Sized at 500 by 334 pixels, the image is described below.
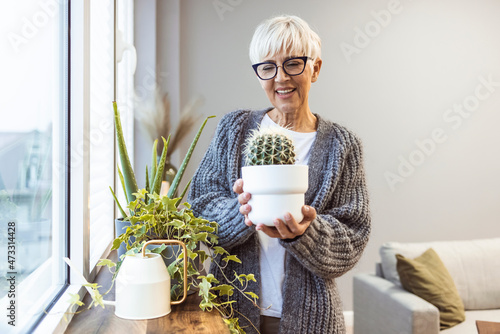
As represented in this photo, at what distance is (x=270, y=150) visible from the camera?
34.7 inches

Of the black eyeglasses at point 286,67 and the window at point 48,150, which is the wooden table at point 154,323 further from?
the black eyeglasses at point 286,67

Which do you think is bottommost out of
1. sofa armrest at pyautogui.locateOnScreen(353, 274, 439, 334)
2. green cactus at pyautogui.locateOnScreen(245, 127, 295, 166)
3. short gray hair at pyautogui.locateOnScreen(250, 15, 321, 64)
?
sofa armrest at pyautogui.locateOnScreen(353, 274, 439, 334)

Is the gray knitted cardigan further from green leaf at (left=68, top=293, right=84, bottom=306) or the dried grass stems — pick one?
the dried grass stems

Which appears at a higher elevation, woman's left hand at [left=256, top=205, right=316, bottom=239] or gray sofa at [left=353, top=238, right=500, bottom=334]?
woman's left hand at [left=256, top=205, right=316, bottom=239]

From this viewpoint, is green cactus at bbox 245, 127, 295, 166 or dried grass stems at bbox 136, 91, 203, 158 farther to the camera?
dried grass stems at bbox 136, 91, 203, 158

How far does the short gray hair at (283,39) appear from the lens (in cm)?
114

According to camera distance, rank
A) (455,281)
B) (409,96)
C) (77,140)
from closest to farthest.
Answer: (77,140)
(455,281)
(409,96)

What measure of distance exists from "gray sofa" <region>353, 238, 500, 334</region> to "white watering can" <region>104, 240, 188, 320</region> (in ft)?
6.45

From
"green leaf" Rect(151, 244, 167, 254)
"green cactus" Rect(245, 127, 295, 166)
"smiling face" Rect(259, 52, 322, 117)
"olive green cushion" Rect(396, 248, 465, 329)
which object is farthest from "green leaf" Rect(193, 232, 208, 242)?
"olive green cushion" Rect(396, 248, 465, 329)

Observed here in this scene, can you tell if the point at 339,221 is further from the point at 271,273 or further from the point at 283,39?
the point at 283,39

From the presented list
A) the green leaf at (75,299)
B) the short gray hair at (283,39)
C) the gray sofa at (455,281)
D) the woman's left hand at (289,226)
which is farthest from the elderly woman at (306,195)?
the gray sofa at (455,281)

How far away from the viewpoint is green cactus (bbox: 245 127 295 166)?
34.5 inches

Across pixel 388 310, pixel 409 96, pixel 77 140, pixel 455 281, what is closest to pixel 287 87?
pixel 77 140

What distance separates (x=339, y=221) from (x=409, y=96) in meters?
2.58
